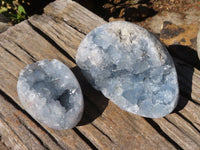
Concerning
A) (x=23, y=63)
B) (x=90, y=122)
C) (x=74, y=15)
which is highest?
(x=74, y=15)

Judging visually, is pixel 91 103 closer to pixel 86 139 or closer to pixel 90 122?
pixel 90 122

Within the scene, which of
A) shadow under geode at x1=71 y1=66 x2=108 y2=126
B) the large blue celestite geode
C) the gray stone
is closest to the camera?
the gray stone

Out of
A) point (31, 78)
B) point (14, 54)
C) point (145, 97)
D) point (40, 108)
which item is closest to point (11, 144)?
point (40, 108)

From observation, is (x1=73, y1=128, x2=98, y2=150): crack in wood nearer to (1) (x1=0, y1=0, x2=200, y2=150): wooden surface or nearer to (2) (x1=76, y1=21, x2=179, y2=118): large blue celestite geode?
(1) (x1=0, y1=0, x2=200, y2=150): wooden surface

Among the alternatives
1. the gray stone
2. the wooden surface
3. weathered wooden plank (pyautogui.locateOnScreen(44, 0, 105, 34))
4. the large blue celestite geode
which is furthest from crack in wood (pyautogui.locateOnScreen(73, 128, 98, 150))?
weathered wooden plank (pyautogui.locateOnScreen(44, 0, 105, 34))

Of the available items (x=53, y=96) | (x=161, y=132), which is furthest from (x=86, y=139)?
(x=161, y=132)
